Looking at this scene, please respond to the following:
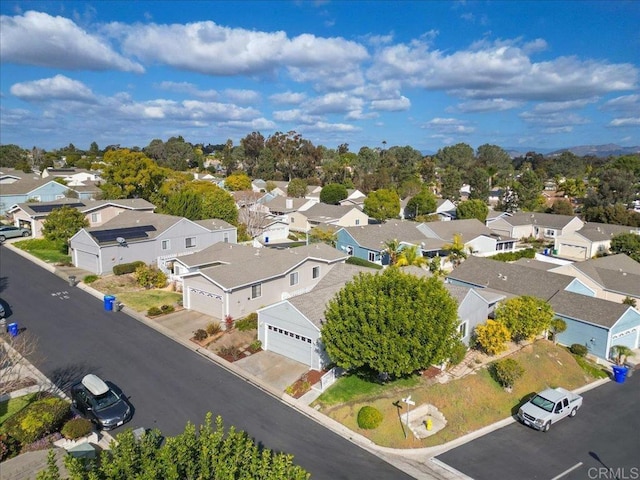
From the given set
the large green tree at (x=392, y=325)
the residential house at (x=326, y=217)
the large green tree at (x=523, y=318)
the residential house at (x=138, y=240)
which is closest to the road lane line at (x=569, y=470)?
the large green tree at (x=392, y=325)

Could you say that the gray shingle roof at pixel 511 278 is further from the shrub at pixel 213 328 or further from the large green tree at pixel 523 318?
the shrub at pixel 213 328

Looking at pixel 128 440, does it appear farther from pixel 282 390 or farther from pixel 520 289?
pixel 520 289

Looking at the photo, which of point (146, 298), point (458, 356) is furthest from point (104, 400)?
point (458, 356)

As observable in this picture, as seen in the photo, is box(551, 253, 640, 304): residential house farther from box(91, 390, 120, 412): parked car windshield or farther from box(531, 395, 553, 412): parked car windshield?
box(91, 390, 120, 412): parked car windshield

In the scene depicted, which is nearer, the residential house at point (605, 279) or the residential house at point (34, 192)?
the residential house at point (605, 279)

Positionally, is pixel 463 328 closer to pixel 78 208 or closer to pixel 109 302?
Answer: pixel 109 302
